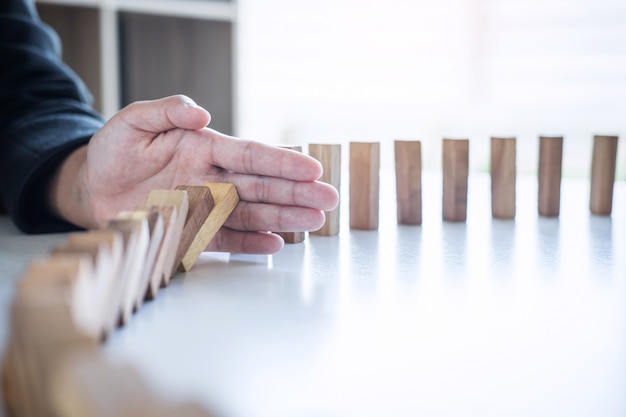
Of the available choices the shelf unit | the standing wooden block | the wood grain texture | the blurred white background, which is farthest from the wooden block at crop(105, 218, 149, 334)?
the blurred white background

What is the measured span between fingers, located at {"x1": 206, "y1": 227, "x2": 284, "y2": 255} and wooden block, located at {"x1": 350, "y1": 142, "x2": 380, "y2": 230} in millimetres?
256

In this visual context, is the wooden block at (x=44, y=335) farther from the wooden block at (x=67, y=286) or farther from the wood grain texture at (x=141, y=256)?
the wood grain texture at (x=141, y=256)

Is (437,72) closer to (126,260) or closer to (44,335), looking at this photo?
(126,260)

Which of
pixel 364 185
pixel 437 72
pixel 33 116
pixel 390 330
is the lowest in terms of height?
pixel 390 330

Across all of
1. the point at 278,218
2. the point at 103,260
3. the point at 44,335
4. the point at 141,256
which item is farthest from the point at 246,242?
the point at 44,335

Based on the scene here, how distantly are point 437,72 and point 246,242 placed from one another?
284 cm

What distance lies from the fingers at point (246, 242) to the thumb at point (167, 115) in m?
0.14

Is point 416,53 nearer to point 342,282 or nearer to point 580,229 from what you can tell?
point 580,229

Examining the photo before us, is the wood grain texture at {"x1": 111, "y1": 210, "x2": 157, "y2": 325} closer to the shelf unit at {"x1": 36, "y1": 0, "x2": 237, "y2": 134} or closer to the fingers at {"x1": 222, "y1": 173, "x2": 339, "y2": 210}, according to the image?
the fingers at {"x1": 222, "y1": 173, "x2": 339, "y2": 210}

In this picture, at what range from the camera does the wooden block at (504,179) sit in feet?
3.85

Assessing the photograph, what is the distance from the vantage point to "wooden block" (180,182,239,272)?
2.46 feet

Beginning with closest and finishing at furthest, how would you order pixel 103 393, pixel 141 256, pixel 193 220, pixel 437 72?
1. pixel 103 393
2. pixel 141 256
3. pixel 193 220
4. pixel 437 72

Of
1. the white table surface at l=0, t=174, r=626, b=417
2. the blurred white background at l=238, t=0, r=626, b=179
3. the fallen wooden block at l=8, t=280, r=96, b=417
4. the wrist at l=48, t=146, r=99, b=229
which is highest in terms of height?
the blurred white background at l=238, t=0, r=626, b=179

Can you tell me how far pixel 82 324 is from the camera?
1.20ft
